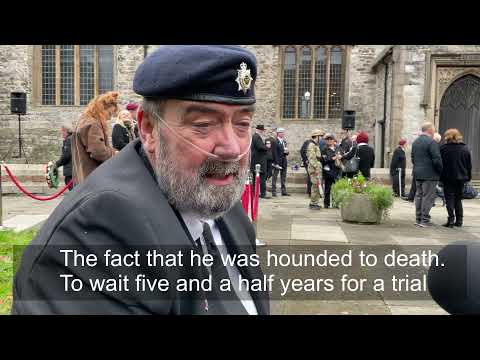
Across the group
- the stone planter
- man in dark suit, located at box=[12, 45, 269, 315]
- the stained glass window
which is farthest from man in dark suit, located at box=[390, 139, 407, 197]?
the stained glass window

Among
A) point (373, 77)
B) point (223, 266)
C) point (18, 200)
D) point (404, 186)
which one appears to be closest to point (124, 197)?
point (223, 266)

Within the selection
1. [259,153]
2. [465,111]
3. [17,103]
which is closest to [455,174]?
[259,153]

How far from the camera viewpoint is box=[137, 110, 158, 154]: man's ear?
1.45 m

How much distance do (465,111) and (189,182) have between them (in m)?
18.9

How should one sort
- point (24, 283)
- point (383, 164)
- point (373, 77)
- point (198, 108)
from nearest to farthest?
point (24, 283), point (198, 108), point (383, 164), point (373, 77)

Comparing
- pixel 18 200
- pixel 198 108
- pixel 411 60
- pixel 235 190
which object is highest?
pixel 411 60

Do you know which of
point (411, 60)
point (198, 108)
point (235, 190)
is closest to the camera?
point (198, 108)

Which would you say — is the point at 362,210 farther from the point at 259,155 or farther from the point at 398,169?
the point at 398,169

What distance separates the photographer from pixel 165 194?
4.63ft

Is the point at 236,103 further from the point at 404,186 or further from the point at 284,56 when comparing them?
the point at 284,56

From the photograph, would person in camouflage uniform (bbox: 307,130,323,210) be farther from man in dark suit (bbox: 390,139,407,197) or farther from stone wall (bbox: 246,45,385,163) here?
stone wall (bbox: 246,45,385,163)

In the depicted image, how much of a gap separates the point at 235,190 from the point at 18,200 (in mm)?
12673

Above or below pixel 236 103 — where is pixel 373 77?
above

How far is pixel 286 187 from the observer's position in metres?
16.1
